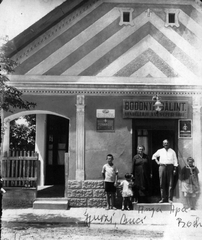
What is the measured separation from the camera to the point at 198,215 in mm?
9195

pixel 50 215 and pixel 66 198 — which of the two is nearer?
pixel 50 215

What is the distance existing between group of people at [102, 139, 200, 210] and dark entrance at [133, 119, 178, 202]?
16.2 inches

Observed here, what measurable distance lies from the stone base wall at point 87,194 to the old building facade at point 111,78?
3 cm

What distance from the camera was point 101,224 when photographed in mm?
8414

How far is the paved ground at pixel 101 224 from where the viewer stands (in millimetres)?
7590

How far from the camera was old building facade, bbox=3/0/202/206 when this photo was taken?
32.2 feet

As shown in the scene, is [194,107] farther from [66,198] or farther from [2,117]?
[2,117]

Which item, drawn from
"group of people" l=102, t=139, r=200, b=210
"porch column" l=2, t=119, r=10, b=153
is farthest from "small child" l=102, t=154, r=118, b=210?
"porch column" l=2, t=119, r=10, b=153

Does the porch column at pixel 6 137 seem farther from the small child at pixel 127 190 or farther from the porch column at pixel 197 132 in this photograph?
the porch column at pixel 197 132

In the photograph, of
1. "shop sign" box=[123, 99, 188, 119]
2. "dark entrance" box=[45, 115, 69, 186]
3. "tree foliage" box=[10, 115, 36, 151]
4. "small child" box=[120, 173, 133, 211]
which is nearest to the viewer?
"small child" box=[120, 173, 133, 211]

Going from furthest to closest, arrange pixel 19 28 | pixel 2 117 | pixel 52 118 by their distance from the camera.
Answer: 1. pixel 52 118
2. pixel 2 117
3. pixel 19 28

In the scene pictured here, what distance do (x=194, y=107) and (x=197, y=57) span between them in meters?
1.45

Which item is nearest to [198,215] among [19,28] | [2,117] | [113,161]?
[113,161]

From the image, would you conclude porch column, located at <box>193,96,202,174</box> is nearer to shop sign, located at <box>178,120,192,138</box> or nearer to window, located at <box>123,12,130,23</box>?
shop sign, located at <box>178,120,192,138</box>
